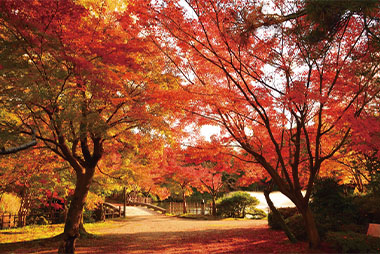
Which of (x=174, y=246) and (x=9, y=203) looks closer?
(x=174, y=246)

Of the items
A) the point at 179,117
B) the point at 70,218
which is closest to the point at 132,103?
the point at 179,117

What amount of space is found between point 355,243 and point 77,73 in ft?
27.1

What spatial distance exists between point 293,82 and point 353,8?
2.76 metres

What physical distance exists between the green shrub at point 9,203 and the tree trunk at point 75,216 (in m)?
8.70

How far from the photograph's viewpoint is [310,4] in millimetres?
4930

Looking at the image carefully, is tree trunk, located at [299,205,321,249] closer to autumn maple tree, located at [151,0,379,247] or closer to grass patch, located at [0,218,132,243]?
autumn maple tree, located at [151,0,379,247]

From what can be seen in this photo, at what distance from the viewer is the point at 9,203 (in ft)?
49.8

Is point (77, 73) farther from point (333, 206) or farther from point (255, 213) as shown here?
point (255, 213)

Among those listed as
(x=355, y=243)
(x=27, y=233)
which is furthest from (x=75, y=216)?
(x=355, y=243)

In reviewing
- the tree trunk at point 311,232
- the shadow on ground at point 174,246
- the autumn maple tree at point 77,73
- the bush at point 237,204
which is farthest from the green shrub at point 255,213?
the autumn maple tree at point 77,73

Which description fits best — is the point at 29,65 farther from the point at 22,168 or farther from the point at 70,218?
the point at 22,168

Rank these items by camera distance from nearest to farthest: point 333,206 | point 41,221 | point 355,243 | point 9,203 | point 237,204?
point 355,243 < point 333,206 < point 9,203 < point 41,221 < point 237,204

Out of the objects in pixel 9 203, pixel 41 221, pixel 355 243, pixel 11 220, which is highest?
pixel 9 203

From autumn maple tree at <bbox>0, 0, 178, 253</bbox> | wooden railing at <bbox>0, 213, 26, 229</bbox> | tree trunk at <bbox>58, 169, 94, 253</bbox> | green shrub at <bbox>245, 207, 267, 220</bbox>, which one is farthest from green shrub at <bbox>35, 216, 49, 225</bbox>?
green shrub at <bbox>245, 207, 267, 220</bbox>
